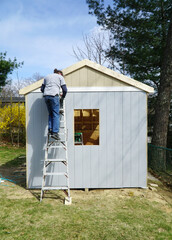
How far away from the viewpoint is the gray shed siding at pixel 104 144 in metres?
5.04

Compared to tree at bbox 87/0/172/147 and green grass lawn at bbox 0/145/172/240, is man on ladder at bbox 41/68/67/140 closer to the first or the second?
green grass lawn at bbox 0/145/172/240

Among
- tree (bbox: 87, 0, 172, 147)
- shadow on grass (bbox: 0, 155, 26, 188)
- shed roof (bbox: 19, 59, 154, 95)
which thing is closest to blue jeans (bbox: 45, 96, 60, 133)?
shed roof (bbox: 19, 59, 154, 95)

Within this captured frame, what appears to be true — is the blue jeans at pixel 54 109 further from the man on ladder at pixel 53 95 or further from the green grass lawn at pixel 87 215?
the green grass lawn at pixel 87 215

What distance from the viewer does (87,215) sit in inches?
146

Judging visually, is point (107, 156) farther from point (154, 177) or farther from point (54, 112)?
point (154, 177)

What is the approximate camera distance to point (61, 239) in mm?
2936

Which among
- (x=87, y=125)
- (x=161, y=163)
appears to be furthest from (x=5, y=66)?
(x=161, y=163)

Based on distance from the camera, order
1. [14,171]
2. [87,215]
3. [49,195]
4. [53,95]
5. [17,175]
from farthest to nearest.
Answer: [14,171], [17,175], [49,195], [53,95], [87,215]

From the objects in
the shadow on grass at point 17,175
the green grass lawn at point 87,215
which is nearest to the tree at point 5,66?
the shadow on grass at point 17,175

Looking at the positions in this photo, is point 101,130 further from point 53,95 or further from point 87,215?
point 87,215

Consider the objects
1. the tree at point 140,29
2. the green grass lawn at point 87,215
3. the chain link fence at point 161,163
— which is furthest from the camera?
the tree at point 140,29

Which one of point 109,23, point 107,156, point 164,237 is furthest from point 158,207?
point 109,23

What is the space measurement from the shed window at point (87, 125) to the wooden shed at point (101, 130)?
3.31 meters

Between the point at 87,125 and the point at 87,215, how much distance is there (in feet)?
17.6
